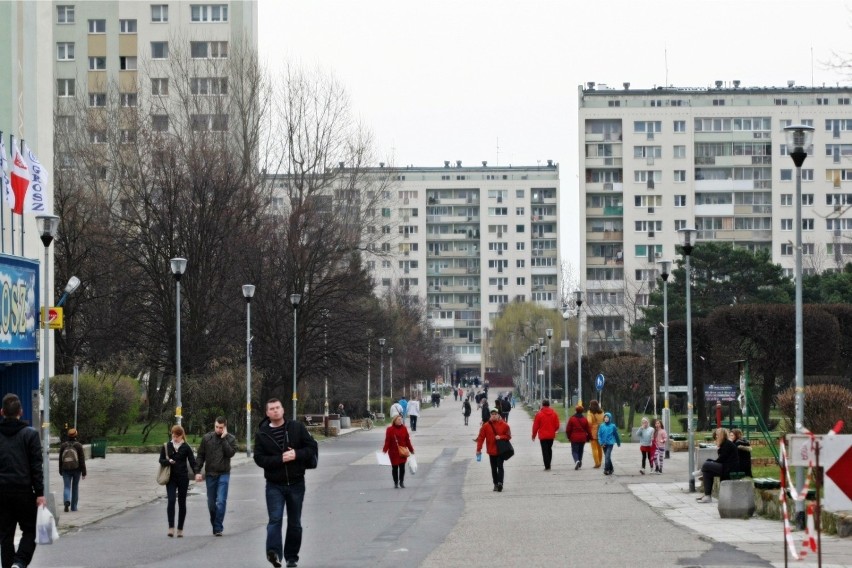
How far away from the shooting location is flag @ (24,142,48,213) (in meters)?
31.6

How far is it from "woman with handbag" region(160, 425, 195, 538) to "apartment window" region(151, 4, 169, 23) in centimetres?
7810

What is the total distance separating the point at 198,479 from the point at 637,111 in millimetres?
117724

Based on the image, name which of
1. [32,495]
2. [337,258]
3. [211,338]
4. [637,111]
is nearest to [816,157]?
[637,111]

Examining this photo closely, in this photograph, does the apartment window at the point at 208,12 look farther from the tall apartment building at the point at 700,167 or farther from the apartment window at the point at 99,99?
the tall apartment building at the point at 700,167

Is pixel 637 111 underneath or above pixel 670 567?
above

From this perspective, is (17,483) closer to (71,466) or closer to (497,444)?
(71,466)

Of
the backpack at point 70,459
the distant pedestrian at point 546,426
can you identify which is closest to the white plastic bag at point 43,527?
the backpack at point 70,459

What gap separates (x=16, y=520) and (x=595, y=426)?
26.1 meters

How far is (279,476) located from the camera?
44.7ft

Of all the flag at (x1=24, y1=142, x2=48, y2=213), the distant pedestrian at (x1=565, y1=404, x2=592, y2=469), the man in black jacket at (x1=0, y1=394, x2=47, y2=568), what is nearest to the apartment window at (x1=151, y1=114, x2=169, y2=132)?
the flag at (x1=24, y1=142, x2=48, y2=213)

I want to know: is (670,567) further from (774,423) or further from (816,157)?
(816,157)

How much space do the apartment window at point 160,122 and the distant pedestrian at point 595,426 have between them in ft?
122

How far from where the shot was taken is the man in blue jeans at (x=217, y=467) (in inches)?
741

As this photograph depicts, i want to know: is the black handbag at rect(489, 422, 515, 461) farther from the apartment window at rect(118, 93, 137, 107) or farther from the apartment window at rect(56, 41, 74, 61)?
the apartment window at rect(56, 41, 74, 61)
